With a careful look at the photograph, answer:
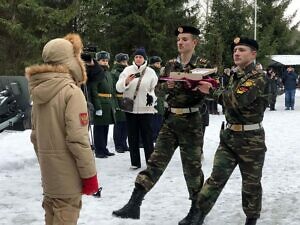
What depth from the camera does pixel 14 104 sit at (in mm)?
Result: 7984

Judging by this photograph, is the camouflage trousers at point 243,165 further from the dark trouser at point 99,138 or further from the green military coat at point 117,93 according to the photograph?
the green military coat at point 117,93

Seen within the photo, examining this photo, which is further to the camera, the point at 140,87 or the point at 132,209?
the point at 140,87

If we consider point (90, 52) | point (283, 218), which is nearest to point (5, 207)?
point (90, 52)

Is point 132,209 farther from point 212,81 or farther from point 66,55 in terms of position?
point 66,55

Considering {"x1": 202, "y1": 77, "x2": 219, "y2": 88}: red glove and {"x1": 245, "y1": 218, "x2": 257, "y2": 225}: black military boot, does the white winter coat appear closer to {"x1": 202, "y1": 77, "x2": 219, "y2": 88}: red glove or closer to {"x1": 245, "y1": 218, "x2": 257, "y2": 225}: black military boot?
{"x1": 202, "y1": 77, "x2": 219, "y2": 88}: red glove

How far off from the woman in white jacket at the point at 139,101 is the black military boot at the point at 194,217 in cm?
268

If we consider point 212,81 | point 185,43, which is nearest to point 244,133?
point 212,81

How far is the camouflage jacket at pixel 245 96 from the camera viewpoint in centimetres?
453

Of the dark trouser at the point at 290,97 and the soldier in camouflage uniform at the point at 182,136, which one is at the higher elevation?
the soldier in camouflage uniform at the point at 182,136

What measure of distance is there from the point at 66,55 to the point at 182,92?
1.80 metres

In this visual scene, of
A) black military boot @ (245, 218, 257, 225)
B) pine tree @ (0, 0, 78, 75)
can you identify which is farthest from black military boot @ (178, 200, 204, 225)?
pine tree @ (0, 0, 78, 75)

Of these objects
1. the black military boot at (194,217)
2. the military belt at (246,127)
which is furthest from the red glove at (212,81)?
the black military boot at (194,217)

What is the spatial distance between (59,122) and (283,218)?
9.16ft

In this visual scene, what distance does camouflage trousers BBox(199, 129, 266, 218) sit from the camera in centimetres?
466
